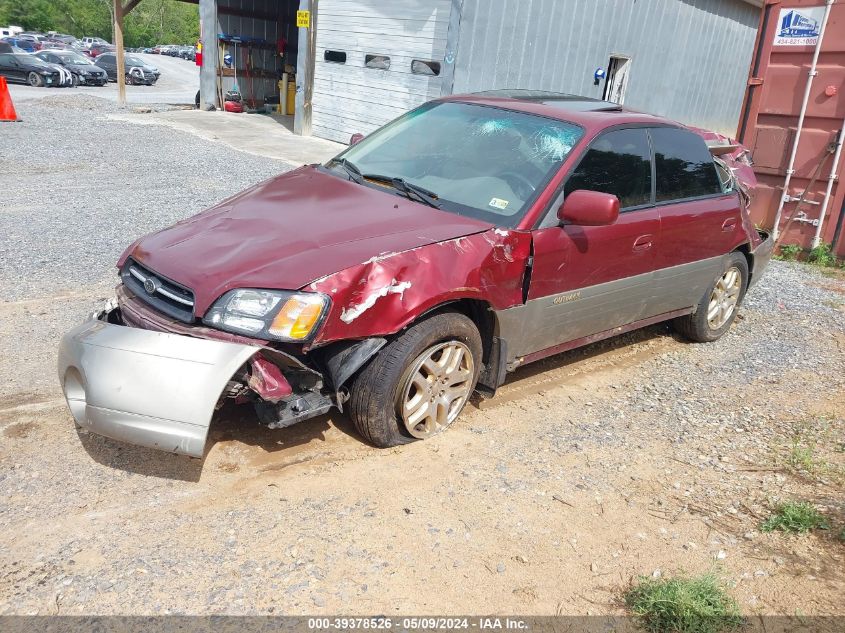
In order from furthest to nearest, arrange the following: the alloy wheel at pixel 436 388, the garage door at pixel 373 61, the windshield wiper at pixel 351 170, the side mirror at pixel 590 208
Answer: the garage door at pixel 373 61
the windshield wiper at pixel 351 170
the side mirror at pixel 590 208
the alloy wheel at pixel 436 388

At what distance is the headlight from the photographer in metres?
3.09

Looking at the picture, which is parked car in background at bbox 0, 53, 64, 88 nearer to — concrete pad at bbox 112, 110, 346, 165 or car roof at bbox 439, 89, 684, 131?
concrete pad at bbox 112, 110, 346, 165

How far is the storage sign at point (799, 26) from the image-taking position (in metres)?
8.57

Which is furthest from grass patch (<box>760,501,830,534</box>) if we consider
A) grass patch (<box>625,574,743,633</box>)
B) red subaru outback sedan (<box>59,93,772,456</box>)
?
red subaru outback sedan (<box>59,93,772,456</box>)

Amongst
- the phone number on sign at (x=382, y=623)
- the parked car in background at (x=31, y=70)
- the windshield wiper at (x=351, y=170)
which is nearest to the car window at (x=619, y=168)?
the windshield wiper at (x=351, y=170)

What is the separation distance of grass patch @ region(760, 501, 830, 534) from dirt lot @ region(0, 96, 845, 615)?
0.06 metres

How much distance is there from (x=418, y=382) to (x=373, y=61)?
38.7ft

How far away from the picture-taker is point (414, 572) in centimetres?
285

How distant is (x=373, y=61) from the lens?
14047mm

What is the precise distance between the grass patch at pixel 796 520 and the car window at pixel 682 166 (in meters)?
2.19

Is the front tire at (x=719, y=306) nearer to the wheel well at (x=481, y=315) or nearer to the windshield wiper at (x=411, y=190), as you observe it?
the wheel well at (x=481, y=315)

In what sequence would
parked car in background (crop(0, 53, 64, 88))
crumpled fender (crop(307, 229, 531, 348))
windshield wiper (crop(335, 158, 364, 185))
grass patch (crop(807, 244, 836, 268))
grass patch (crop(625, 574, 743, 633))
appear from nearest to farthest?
grass patch (crop(625, 574, 743, 633)) < crumpled fender (crop(307, 229, 531, 348)) < windshield wiper (crop(335, 158, 364, 185)) < grass patch (crop(807, 244, 836, 268)) < parked car in background (crop(0, 53, 64, 88))

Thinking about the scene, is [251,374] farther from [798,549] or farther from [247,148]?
[247,148]

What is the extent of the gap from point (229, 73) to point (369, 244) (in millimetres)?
17713
